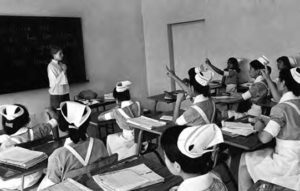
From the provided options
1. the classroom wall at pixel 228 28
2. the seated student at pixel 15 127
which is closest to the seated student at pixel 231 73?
the classroom wall at pixel 228 28

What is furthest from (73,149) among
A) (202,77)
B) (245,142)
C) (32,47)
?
(32,47)

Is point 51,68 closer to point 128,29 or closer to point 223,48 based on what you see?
point 128,29

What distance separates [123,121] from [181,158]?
1.91 meters

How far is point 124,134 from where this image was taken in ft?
10.4

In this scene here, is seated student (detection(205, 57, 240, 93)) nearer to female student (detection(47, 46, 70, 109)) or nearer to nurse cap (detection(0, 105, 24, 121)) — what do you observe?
female student (detection(47, 46, 70, 109))

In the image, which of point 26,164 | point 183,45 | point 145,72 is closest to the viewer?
point 26,164

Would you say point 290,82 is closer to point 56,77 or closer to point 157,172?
point 157,172

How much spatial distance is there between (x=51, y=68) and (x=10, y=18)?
3.14 feet

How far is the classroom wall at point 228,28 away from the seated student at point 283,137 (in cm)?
279

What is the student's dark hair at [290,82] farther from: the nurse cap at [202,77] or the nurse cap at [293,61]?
the nurse cap at [293,61]

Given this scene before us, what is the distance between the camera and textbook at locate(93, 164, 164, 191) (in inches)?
60.1

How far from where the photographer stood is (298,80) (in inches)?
85.3

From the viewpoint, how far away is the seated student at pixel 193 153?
1.15 metres

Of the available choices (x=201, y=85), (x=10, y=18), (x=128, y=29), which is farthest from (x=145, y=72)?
(x=201, y=85)
